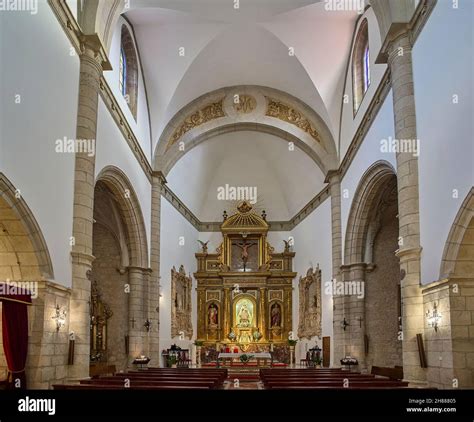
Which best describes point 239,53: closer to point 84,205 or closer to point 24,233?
point 84,205

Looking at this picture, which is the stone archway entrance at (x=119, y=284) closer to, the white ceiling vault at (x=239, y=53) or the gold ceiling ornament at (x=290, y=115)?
the white ceiling vault at (x=239, y=53)

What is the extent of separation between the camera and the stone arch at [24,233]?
973 cm

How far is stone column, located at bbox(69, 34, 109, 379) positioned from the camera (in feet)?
41.1

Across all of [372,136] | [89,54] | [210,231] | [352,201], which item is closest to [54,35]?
[89,54]

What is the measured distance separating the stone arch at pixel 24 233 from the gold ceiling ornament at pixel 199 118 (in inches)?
493

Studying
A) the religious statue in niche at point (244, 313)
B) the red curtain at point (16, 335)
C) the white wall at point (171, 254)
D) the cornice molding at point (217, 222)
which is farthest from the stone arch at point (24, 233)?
the religious statue in niche at point (244, 313)

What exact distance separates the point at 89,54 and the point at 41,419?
906 cm

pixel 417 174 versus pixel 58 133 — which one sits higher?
pixel 58 133

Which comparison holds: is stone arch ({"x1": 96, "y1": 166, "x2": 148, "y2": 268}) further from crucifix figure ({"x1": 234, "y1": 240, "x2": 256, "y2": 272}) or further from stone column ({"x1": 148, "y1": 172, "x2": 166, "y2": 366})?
crucifix figure ({"x1": 234, "y1": 240, "x2": 256, "y2": 272})

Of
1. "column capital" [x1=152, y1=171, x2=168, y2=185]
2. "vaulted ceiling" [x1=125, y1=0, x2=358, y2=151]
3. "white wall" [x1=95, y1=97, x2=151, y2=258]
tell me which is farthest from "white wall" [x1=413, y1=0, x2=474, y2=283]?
"column capital" [x1=152, y1=171, x2=168, y2=185]

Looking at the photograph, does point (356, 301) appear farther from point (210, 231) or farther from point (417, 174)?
point (210, 231)

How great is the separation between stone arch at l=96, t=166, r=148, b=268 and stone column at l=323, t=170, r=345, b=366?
6.70m

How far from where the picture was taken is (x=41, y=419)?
6754mm

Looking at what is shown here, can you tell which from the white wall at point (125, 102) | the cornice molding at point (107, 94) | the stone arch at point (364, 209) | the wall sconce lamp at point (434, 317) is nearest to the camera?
the wall sconce lamp at point (434, 317)
